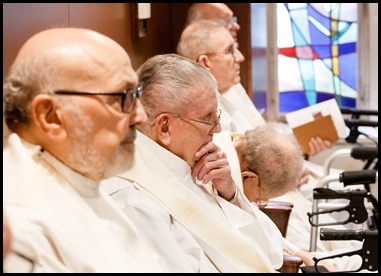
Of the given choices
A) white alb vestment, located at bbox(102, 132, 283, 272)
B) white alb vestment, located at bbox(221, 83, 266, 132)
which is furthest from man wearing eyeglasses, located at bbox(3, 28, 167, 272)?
white alb vestment, located at bbox(221, 83, 266, 132)

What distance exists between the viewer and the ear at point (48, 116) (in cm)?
194

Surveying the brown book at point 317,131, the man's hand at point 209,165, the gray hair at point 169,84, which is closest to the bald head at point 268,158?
the man's hand at point 209,165

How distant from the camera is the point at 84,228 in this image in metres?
1.93

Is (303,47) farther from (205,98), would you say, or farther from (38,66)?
(38,66)

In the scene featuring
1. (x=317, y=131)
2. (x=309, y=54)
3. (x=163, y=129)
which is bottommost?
(x=317, y=131)

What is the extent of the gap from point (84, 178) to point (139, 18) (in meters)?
3.04

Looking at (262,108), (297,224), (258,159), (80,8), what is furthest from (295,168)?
(262,108)

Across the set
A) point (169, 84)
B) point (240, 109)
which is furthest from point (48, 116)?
point (240, 109)

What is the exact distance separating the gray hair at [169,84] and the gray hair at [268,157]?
79cm

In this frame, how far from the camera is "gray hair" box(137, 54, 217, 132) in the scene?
107 inches

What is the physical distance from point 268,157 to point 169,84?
90 cm

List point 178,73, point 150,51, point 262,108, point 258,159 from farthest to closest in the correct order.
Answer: point 262,108, point 150,51, point 258,159, point 178,73

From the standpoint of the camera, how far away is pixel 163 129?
275cm

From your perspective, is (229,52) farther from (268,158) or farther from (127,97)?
(127,97)
